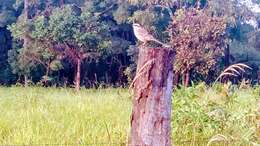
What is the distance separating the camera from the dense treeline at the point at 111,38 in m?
13.7

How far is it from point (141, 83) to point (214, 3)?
1296 cm

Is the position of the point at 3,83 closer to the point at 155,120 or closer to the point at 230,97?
the point at 230,97

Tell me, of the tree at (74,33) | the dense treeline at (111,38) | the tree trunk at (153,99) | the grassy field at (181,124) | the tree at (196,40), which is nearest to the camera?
the tree trunk at (153,99)

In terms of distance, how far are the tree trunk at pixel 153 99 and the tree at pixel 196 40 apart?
11035 mm

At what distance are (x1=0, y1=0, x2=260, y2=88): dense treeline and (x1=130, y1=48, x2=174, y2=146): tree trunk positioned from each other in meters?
10.3

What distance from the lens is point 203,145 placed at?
352 centimetres

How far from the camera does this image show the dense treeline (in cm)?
1370

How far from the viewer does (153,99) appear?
228cm

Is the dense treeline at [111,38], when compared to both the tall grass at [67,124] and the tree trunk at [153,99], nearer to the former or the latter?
the tall grass at [67,124]

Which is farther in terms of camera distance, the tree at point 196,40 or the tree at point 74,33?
the tree at point 74,33

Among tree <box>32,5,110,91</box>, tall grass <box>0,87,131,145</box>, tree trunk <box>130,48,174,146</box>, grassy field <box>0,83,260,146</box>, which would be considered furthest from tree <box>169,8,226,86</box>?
tree trunk <box>130,48,174,146</box>

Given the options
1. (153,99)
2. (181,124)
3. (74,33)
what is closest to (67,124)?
(181,124)

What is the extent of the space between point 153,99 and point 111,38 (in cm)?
1487

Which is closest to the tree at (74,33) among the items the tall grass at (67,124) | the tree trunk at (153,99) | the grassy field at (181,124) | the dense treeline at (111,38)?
the dense treeline at (111,38)
